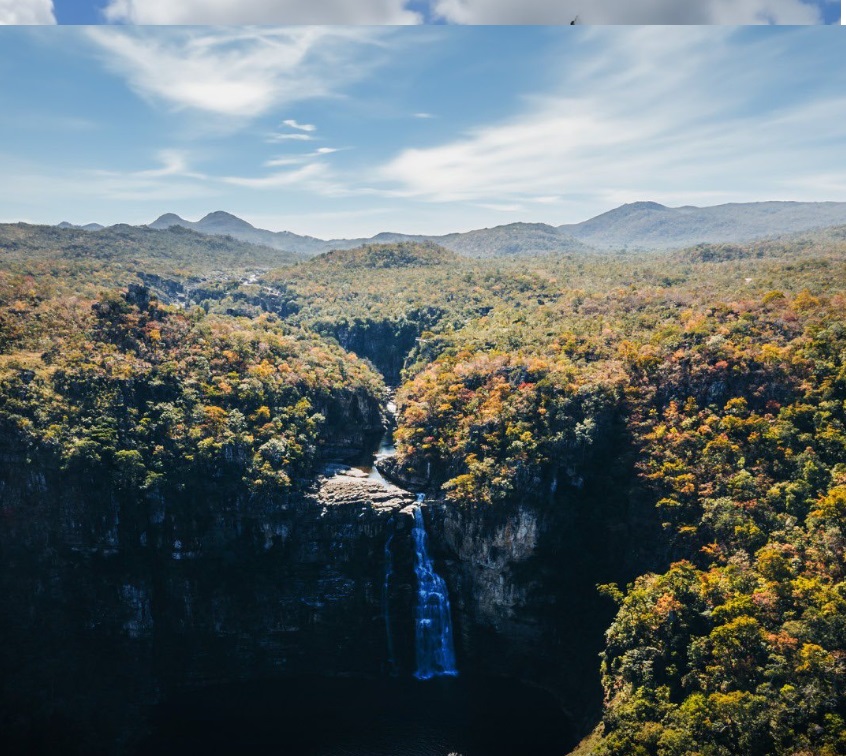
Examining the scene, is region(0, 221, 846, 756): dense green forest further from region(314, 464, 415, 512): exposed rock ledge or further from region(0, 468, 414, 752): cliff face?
region(0, 468, 414, 752): cliff face

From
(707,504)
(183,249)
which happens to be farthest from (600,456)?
(183,249)

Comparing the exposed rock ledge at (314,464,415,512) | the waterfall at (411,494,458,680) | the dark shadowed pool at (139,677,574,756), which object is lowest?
the dark shadowed pool at (139,677,574,756)

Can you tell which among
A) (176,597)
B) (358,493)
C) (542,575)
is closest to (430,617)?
(542,575)

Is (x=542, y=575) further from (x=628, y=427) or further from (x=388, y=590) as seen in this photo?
(x=628, y=427)

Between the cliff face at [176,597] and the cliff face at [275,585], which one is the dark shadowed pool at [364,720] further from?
the cliff face at [176,597]

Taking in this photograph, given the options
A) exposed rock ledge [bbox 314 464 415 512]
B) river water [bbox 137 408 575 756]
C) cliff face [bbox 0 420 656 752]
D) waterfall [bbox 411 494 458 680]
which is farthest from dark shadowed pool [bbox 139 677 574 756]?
exposed rock ledge [bbox 314 464 415 512]

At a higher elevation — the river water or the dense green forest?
the dense green forest

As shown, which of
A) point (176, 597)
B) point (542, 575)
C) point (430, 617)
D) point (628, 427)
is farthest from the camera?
point (628, 427)
